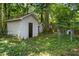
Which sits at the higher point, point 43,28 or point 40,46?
point 43,28

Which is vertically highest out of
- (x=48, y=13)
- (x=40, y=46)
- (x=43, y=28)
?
(x=48, y=13)

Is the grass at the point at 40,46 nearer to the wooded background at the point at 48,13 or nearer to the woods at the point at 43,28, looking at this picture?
the woods at the point at 43,28

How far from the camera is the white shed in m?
1.79

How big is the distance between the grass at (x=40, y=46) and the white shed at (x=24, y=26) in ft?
0.26

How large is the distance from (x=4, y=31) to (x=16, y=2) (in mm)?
377

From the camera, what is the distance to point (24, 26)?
1808 mm

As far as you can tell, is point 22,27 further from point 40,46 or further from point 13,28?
point 40,46

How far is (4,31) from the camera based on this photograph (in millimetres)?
1785

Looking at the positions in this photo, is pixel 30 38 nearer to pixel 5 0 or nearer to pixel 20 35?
pixel 20 35

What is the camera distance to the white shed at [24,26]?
1786mm

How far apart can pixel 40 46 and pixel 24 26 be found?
31 cm

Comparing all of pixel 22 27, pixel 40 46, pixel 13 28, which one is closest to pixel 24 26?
pixel 22 27

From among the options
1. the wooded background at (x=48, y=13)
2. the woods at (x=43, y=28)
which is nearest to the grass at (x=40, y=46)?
the woods at (x=43, y=28)

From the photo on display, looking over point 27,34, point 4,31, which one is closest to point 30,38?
point 27,34
